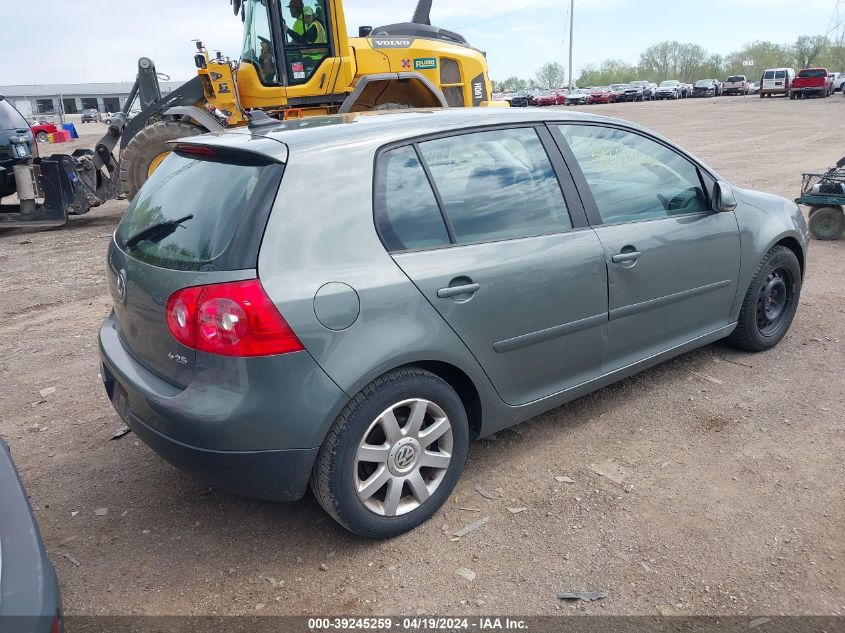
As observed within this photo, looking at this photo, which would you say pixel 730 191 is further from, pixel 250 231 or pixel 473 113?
pixel 250 231

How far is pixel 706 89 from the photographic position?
60.2 meters

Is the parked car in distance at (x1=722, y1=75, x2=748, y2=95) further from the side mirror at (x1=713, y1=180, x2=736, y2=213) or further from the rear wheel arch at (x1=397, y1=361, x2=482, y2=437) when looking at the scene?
the rear wheel arch at (x1=397, y1=361, x2=482, y2=437)

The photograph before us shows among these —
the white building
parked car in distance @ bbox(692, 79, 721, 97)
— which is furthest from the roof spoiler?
the white building

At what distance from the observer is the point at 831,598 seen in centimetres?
250

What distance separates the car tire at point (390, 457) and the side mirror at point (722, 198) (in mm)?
2087

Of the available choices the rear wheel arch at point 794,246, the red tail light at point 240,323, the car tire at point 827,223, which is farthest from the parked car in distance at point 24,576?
the car tire at point 827,223

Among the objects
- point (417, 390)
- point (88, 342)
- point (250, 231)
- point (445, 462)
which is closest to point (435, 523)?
point (445, 462)

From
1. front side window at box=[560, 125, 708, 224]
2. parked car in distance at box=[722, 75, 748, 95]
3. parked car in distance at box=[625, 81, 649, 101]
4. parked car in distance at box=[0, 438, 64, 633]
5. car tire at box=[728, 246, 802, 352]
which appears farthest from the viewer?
parked car in distance at box=[625, 81, 649, 101]

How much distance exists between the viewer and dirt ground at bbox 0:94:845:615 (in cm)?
259

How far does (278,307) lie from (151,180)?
1345 millimetres

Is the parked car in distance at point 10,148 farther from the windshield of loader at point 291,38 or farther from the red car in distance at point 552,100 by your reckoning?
the red car in distance at point 552,100

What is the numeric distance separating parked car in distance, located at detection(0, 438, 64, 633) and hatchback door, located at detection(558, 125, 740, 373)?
265cm

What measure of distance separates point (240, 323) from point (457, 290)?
910mm

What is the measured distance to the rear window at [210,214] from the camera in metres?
2.55
